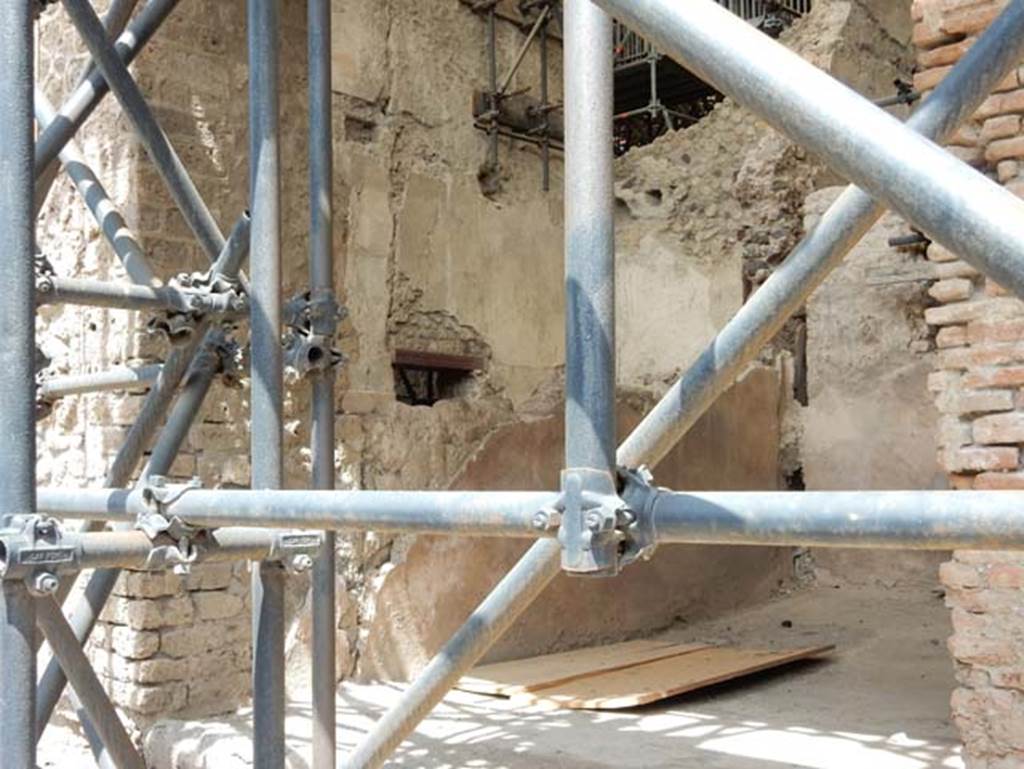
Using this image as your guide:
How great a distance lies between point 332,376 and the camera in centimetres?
364

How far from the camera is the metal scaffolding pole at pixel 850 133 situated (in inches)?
63.2

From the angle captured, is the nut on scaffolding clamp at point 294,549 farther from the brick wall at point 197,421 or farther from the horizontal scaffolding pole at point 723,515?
the brick wall at point 197,421

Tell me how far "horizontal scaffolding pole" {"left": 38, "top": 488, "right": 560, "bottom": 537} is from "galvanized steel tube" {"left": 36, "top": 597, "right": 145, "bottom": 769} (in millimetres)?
305

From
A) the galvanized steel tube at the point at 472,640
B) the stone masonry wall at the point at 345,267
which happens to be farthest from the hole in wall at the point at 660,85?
the galvanized steel tube at the point at 472,640

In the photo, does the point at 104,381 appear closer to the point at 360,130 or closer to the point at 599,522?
the point at 599,522

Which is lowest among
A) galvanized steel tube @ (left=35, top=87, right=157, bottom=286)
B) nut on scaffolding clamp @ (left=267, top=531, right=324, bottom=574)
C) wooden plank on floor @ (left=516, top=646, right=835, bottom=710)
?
wooden plank on floor @ (left=516, top=646, right=835, bottom=710)

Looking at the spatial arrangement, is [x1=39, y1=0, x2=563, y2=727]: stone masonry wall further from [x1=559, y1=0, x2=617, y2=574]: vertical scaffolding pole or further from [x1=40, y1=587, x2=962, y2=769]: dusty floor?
[x1=559, y1=0, x2=617, y2=574]: vertical scaffolding pole

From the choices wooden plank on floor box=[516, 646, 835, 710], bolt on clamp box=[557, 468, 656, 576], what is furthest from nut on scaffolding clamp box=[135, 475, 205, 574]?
wooden plank on floor box=[516, 646, 835, 710]

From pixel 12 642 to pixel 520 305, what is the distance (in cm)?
491

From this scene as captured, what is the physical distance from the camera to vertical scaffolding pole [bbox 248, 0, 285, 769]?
326cm

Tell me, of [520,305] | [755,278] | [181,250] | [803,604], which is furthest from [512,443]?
[755,278]

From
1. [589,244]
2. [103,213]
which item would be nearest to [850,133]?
[589,244]

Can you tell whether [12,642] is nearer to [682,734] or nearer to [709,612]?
[682,734]

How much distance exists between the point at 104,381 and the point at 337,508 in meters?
1.76
